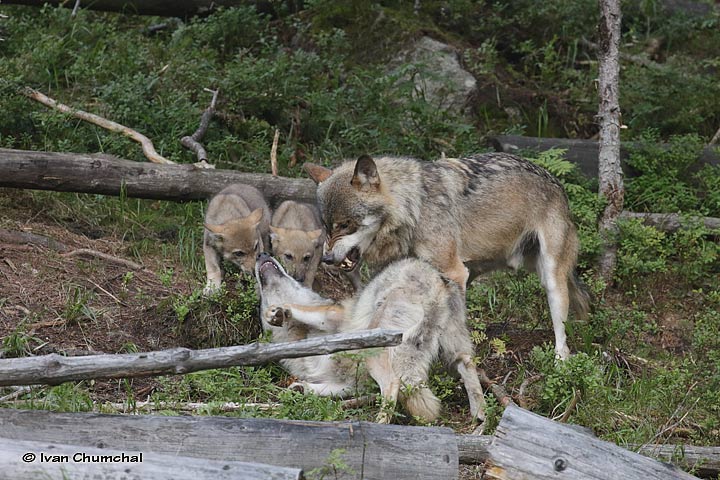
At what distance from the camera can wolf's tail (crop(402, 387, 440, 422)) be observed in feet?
19.5

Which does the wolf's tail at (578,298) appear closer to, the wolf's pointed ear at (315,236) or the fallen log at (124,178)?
the wolf's pointed ear at (315,236)

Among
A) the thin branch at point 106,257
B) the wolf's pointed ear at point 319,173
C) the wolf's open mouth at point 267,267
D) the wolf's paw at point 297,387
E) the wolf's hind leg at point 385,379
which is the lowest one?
the thin branch at point 106,257

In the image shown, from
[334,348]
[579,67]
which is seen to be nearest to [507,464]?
[334,348]

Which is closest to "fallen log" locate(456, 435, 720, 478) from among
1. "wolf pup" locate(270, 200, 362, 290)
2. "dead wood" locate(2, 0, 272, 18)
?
"wolf pup" locate(270, 200, 362, 290)

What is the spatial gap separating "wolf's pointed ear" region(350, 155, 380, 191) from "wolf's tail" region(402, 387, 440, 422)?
66.2 inches

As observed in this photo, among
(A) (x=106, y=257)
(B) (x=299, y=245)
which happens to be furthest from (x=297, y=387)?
(A) (x=106, y=257)

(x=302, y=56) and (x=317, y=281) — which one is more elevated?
(x=302, y=56)

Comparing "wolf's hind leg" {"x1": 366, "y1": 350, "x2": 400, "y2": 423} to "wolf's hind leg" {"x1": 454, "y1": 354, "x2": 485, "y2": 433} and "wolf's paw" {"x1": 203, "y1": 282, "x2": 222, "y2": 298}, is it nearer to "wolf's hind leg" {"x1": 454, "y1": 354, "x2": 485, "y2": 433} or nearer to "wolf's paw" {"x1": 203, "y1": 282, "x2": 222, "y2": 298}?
"wolf's hind leg" {"x1": 454, "y1": 354, "x2": 485, "y2": 433}

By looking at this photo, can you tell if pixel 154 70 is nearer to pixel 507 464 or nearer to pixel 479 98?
pixel 479 98

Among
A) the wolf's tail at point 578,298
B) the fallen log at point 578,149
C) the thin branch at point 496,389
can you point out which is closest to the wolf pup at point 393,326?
the thin branch at point 496,389

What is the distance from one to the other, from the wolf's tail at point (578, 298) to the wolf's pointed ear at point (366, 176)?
84.1 inches

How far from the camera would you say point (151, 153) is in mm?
9453

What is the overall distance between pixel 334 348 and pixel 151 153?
5477 mm

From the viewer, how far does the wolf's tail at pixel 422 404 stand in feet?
19.5
